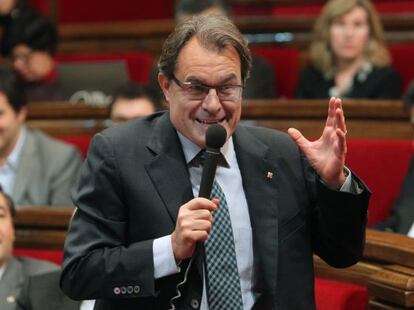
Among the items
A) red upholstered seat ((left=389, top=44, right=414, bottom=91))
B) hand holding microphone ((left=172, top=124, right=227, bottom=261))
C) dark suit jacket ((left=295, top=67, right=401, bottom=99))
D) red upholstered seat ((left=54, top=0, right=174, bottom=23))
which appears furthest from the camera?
red upholstered seat ((left=54, top=0, right=174, bottom=23))

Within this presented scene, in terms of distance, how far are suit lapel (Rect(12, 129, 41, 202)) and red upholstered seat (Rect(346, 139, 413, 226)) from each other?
1.93 feet

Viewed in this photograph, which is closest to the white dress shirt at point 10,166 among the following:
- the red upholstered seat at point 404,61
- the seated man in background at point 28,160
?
the seated man in background at point 28,160

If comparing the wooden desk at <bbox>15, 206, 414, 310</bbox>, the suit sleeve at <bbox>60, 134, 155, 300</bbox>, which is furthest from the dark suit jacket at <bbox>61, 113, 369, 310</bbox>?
the wooden desk at <bbox>15, 206, 414, 310</bbox>

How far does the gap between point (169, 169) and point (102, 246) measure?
10 cm

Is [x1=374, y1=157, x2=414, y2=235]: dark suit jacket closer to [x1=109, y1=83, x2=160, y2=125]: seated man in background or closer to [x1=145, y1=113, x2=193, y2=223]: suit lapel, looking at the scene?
[x1=109, y1=83, x2=160, y2=125]: seated man in background

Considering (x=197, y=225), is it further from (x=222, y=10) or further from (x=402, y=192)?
(x=222, y=10)

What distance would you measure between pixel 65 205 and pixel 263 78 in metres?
0.60

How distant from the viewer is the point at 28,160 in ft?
5.93

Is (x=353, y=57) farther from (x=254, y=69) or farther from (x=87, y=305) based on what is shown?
(x=87, y=305)

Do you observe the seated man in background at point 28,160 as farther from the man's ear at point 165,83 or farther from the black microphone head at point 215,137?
the black microphone head at point 215,137

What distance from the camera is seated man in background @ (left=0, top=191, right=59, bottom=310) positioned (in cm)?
137

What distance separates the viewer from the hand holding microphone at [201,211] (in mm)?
773

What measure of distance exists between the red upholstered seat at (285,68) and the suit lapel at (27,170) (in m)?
0.69

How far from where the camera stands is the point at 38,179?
1765mm
